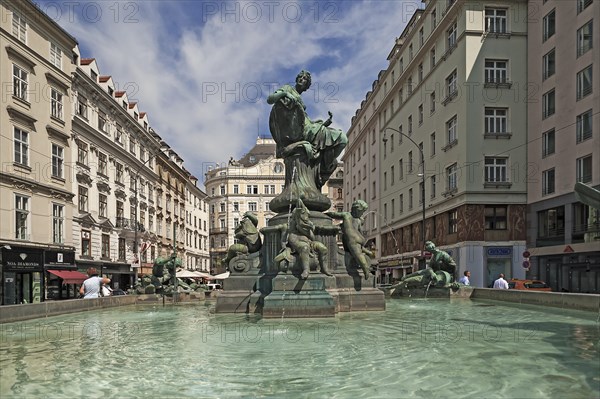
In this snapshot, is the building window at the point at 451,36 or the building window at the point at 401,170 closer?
the building window at the point at 451,36

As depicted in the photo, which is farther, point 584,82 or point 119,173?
point 119,173

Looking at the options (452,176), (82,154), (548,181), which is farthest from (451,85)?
(82,154)

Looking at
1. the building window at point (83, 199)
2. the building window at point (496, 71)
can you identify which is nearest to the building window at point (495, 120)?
the building window at point (496, 71)

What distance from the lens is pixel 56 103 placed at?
31.9m

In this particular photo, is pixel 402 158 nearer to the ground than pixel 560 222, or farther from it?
farther from it

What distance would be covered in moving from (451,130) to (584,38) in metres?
10.4

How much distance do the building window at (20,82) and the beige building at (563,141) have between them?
3225 cm

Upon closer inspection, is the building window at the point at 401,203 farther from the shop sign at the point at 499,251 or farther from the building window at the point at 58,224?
the building window at the point at 58,224

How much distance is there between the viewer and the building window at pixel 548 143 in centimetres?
3198

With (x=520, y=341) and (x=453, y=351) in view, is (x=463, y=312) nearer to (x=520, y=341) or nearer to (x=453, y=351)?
(x=520, y=341)

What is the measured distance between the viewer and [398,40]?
52938 mm

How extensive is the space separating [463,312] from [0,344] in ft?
28.2

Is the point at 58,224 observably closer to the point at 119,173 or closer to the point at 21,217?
the point at 21,217

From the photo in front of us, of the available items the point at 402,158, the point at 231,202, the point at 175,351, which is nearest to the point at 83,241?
the point at 402,158
